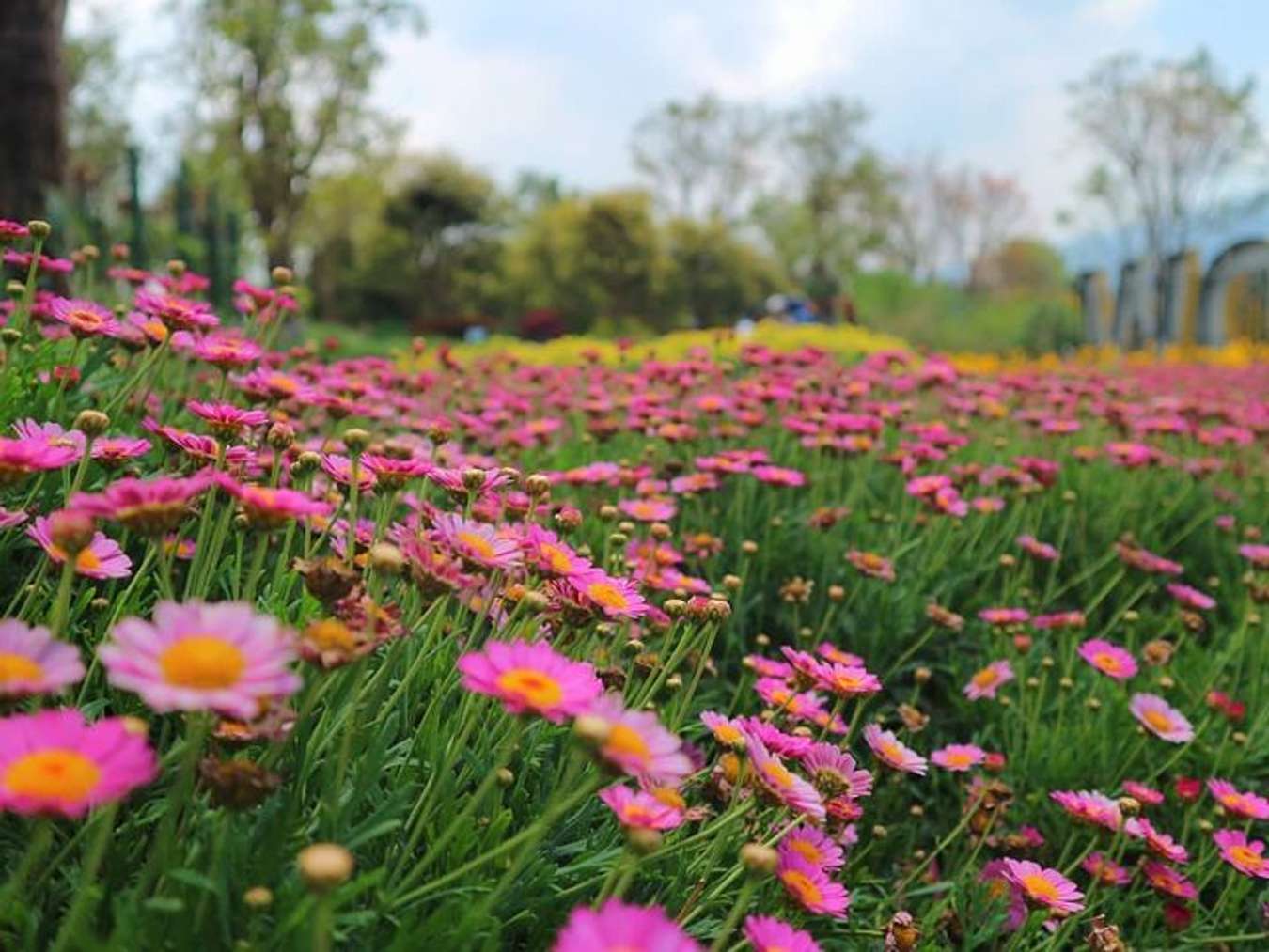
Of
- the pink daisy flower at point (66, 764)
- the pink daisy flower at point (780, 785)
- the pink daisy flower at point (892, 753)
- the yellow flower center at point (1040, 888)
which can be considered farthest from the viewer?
the pink daisy flower at point (892, 753)

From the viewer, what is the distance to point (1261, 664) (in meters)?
2.50

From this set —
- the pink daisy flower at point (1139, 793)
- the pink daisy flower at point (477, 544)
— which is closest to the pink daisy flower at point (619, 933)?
the pink daisy flower at point (477, 544)

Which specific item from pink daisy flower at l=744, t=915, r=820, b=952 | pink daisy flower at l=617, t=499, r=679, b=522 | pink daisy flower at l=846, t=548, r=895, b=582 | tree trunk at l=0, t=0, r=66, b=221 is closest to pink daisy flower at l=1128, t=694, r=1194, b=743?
pink daisy flower at l=846, t=548, r=895, b=582

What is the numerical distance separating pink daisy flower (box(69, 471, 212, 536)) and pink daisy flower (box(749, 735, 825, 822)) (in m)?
0.56

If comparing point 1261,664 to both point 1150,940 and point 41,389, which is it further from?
point 41,389

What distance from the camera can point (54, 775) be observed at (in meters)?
0.66

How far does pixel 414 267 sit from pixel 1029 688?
22637 mm

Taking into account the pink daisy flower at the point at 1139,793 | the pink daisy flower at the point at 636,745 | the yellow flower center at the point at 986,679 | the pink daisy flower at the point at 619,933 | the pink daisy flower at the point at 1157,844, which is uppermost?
the pink daisy flower at the point at 636,745

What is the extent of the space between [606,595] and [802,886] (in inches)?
14.2

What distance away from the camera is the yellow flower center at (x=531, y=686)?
2.62 feet

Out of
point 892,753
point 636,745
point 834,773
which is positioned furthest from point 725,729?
point 636,745

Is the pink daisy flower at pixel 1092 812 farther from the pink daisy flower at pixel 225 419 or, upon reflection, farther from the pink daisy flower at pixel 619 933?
the pink daisy flower at pixel 225 419

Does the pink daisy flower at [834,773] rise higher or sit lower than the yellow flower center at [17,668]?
lower

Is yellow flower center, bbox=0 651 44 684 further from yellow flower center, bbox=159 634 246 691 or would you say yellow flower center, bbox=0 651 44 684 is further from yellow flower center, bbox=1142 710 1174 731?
yellow flower center, bbox=1142 710 1174 731
